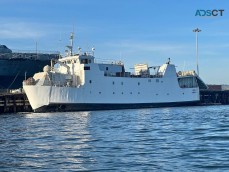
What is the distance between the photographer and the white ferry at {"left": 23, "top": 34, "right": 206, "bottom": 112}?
56312mm

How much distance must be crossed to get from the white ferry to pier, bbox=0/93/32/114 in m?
4.12

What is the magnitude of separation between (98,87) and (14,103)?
1386 centimetres

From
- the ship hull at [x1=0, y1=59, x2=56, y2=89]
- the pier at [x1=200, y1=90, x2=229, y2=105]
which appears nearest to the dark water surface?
the ship hull at [x1=0, y1=59, x2=56, y2=89]

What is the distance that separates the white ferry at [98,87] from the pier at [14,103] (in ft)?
13.5

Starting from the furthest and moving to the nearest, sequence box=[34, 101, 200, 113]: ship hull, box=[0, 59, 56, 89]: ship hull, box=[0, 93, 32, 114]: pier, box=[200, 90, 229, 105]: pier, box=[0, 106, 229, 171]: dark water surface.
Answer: box=[200, 90, 229, 105]: pier < box=[0, 59, 56, 89]: ship hull < box=[0, 93, 32, 114]: pier < box=[34, 101, 200, 113]: ship hull < box=[0, 106, 229, 171]: dark water surface

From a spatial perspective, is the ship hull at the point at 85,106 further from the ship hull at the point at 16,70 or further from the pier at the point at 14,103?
the ship hull at the point at 16,70

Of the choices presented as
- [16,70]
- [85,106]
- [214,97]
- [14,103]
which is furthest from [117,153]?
[214,97]

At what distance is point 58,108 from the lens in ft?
186

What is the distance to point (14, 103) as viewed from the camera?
61.4 m

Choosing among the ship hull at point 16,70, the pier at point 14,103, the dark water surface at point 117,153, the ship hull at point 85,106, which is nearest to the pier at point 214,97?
the ship hull at point 85,106

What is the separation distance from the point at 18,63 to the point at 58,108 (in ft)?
68.4

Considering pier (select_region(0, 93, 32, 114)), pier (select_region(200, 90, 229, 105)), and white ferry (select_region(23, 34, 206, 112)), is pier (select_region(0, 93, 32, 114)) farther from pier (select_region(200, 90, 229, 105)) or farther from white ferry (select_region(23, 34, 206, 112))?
pier (select_region(200, 90, 229, 105))

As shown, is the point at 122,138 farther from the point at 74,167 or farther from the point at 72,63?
the point at 72,63

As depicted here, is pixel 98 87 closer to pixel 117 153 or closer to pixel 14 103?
pixel 14 103
